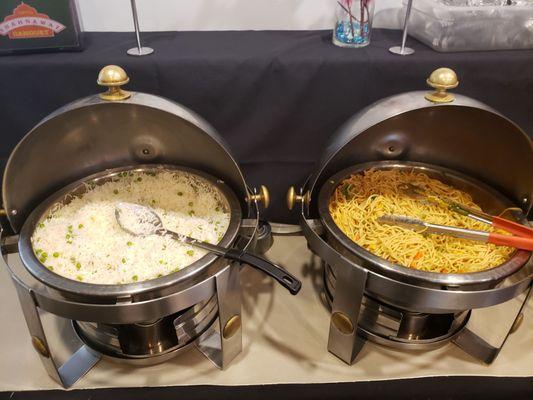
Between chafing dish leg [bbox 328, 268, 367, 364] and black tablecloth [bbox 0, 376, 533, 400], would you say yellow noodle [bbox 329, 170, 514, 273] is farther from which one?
black tablecloth [bbox 0, 376, 533, 400]

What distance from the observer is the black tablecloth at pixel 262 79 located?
50.6 inches

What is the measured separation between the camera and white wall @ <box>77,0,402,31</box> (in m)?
1.45

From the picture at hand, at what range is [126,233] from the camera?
1063mm

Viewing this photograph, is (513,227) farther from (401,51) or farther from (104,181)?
(104,181)

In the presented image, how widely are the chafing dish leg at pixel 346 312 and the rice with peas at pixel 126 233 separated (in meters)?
0.29

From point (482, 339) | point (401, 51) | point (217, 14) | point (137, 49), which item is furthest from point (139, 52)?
point (482, 339)

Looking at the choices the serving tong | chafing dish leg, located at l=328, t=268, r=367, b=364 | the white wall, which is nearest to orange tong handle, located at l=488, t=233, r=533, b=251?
the serving tong

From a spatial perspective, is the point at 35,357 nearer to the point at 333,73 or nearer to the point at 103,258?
the point at 103,258

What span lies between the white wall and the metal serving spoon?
2.28 ft

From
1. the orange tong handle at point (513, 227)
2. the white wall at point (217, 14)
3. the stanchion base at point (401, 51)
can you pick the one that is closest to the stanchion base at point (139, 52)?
the white wall at point (217, 14)

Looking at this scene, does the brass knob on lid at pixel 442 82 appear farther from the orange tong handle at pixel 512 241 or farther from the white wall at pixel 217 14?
the white wall at pixel 217 14

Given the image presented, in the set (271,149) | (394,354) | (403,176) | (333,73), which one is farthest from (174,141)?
(394,354)

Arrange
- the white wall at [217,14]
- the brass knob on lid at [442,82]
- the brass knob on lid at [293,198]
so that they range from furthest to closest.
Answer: the white wall at [217,14]
the brass knob on lid at [293,198]
the brass knob on lid at [442,82]

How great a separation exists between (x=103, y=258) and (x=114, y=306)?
0.17 meters
